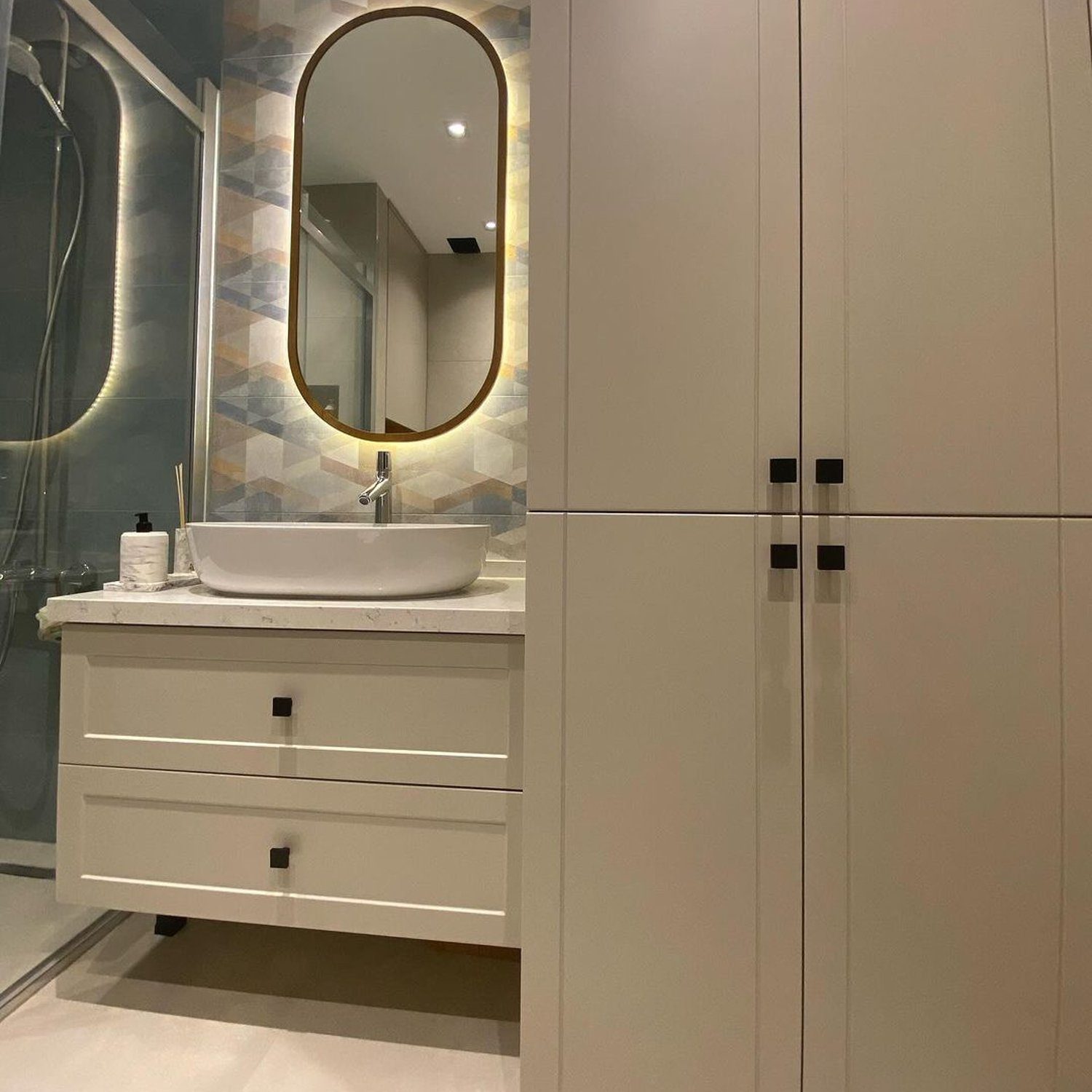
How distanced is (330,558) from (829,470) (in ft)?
2.78

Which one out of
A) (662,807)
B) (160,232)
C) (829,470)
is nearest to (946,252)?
(829,470)

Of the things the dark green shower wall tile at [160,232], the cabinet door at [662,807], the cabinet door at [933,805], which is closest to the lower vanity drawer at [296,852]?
the cabinet door at [662,807]

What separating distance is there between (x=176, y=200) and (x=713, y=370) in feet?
4.88

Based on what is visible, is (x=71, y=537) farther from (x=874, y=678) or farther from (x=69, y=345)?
(x=874, y=678)

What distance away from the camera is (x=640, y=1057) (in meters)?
1.03

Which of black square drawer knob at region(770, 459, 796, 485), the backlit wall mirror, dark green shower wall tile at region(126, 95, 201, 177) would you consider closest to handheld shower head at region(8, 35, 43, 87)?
dark green shower wall tile at region(126, 95, 201, 177)

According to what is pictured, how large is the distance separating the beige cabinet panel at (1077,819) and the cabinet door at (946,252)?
0.09 metres

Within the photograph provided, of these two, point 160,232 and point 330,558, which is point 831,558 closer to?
point 330,558

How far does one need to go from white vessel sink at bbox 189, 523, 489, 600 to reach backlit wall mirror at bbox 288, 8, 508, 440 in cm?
51

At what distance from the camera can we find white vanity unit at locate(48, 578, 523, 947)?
1.19 meters

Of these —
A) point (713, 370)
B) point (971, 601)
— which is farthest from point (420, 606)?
point (971, 601)

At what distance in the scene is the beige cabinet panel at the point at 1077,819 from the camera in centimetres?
97

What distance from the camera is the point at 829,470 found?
0.99 m

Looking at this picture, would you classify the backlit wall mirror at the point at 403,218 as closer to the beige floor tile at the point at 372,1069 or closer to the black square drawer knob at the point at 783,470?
the black square drawer knob at the point at 783,470
